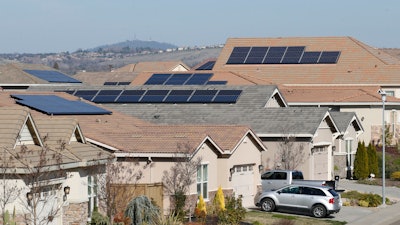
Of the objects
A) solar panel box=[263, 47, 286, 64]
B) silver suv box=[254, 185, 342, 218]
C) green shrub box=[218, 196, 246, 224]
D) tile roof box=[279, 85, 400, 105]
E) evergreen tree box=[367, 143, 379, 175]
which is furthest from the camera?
solar panel box=[263, 47, 286, 64]

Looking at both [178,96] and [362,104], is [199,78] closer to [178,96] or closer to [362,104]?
[362,104]

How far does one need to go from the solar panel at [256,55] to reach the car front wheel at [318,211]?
4295 cm

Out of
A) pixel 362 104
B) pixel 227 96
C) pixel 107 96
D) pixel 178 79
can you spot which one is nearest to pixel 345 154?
pixel 227 96

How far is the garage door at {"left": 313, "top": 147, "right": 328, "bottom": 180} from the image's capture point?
56.2 meters

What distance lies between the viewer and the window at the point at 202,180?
140 feet

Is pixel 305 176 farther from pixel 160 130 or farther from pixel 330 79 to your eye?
pixel 330 79

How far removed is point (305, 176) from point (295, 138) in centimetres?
226

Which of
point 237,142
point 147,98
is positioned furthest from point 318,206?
point 147,98

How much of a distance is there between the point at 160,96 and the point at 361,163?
12056 millimetres

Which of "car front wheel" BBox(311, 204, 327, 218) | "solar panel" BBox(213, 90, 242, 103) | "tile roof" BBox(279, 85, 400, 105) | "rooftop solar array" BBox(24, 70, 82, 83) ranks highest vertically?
"rooftop solar array" BBox(24, 70, 82, 83)

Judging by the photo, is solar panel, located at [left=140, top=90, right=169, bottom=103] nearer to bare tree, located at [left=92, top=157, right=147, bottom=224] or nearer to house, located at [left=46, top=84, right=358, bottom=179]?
house, located at [left=46, top=84, right=358, bottom=179]

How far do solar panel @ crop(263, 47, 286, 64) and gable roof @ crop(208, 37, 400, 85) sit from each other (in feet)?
1.70

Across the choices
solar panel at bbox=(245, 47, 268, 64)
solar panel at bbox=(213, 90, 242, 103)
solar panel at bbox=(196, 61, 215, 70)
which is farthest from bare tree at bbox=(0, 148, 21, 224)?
solar panel at bbox=(196, 61, 215, 70)

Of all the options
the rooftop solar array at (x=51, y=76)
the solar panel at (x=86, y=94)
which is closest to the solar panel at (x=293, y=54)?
the rooftop solar array at (x=51, y=76)
